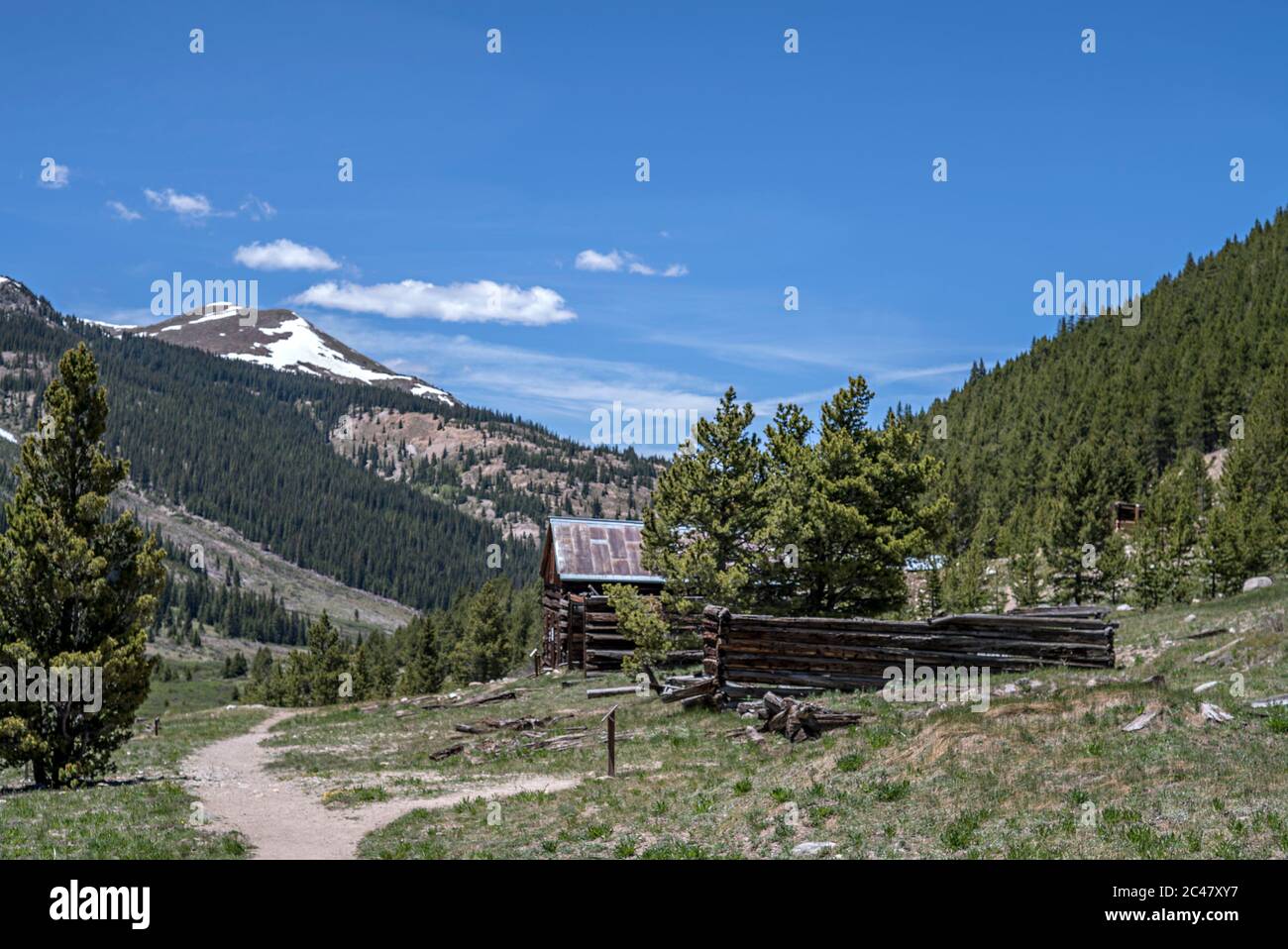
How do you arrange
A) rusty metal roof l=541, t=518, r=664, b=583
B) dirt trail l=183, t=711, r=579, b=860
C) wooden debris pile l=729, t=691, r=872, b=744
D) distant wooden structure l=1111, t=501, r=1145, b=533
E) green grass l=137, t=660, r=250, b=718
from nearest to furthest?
dirt trail l=183, t=711, r=579, b=860, wooden debris pile l=729, t=691, r=872, b=744, rusty metal roof l=541, t=518, r=664, b=583, distant wooden structure l=1111, t=501, r=1145, b=533, green grass l=137, t=660, r=250, b=718

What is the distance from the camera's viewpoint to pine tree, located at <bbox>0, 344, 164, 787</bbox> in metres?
22.7

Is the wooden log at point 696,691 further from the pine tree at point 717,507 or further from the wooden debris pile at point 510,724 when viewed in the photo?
the pine tree at point 717,507

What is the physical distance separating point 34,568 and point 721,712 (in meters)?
18.6

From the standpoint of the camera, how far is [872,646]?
2595cm

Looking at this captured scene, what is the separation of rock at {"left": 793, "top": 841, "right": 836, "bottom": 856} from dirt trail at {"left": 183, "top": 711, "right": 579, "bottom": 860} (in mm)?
7345

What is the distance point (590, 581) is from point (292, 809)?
102 ft

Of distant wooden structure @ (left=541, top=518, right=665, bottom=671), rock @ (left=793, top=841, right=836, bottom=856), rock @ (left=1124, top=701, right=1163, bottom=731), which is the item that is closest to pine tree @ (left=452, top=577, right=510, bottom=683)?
distant wooden structure @ (left=541, top=518, right=665, bottom=671)

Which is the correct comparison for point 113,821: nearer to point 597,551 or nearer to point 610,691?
point 610,691

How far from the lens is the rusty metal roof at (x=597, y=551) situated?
166 ft

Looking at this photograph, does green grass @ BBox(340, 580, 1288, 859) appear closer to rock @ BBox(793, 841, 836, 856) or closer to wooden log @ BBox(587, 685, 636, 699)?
rock @ BBox(793, 841, 836, 856)

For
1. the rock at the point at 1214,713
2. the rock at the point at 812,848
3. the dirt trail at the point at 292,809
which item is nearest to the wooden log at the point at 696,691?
the dirt trail at the point at 292,809

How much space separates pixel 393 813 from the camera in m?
18.8

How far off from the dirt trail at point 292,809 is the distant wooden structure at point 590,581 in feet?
74.2
